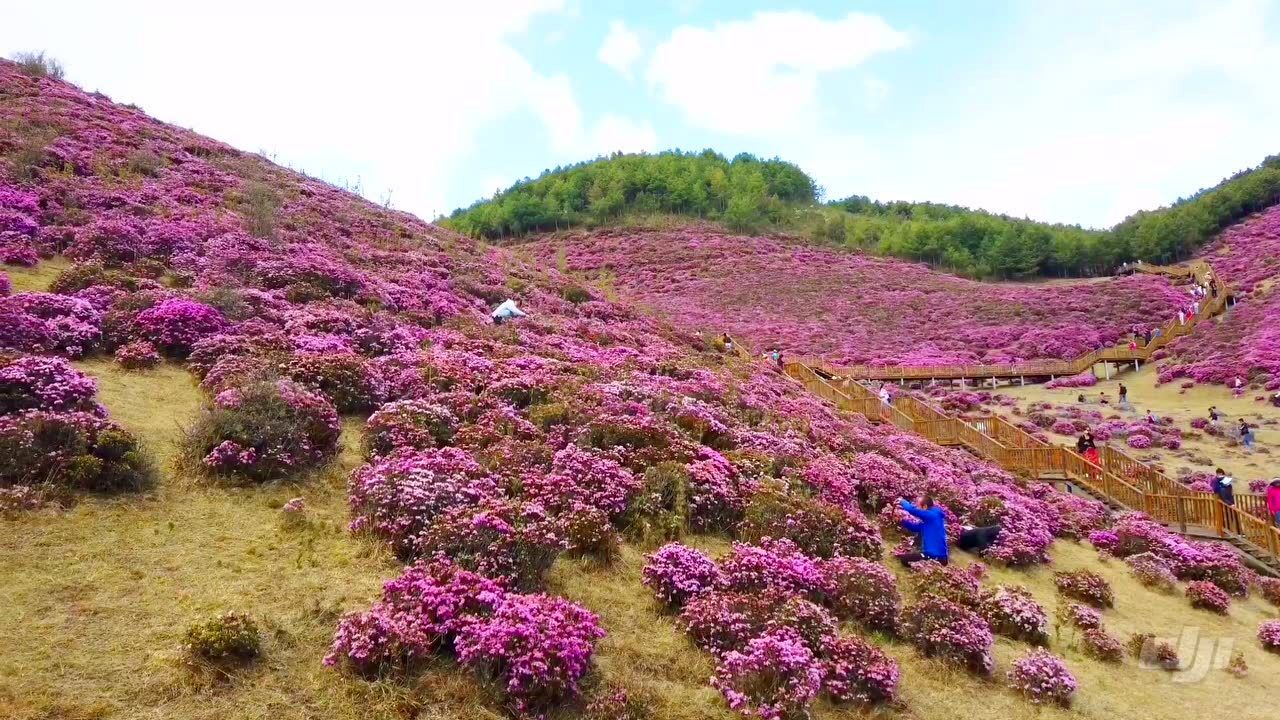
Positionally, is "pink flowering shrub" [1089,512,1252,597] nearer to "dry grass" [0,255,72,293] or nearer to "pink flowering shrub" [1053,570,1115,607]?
"pink flowering shrub" [1053,570,1115,607]

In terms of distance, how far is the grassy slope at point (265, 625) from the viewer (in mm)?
5887

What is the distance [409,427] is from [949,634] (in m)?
8.03

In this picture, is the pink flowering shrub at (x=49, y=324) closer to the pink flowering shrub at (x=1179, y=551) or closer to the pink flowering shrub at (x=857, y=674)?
the pink flowering shrub at (x=857, y=674)

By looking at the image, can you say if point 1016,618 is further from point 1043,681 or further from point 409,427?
point 409,427

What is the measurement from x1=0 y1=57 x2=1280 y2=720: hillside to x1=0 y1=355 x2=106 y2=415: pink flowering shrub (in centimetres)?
4

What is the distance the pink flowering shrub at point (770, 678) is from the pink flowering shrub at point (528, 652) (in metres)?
1.43

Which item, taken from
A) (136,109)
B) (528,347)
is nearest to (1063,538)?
(528,347)

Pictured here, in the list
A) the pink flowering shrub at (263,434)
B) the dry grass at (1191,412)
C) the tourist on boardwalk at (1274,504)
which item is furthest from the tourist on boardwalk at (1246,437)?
the pink flowering shrub at (263,434)

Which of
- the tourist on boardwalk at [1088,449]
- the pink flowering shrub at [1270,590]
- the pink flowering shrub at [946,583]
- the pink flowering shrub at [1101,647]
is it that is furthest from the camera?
the tourist on boardwalk at [1088,449]

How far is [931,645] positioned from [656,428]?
5.43 m

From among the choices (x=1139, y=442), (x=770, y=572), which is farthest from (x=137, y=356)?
(x=1139, y=442)

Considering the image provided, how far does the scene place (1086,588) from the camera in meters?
11.9

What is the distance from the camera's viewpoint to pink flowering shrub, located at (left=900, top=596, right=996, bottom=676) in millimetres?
8812

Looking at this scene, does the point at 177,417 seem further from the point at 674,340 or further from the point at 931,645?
the point at 674,340
